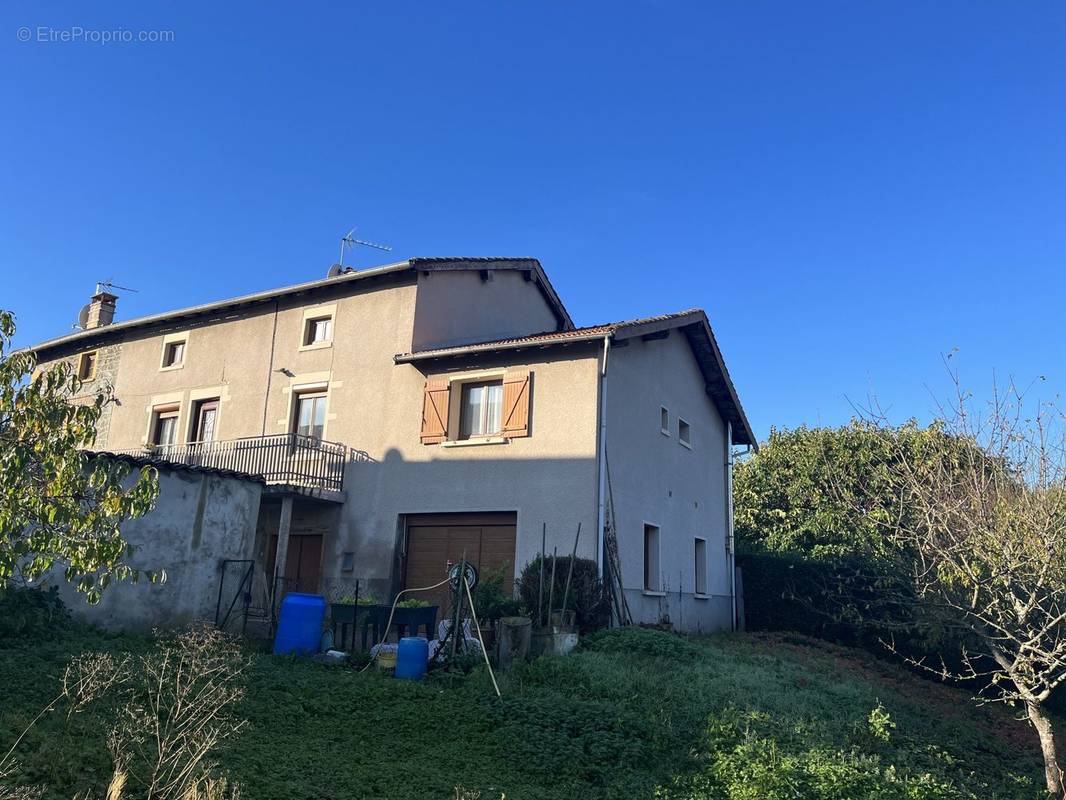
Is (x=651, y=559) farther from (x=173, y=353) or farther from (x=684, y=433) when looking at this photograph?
(x=173, y=353)

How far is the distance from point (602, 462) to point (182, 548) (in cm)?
673

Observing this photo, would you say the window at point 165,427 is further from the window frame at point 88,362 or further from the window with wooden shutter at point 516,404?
the window with wooden shutter at point 516,404

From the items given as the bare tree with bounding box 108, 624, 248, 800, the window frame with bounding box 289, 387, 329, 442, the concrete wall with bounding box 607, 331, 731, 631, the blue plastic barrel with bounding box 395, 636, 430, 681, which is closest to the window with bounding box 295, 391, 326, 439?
the window frame with bounding box 289, 387, 329, 442

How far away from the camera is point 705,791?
24.4 feet

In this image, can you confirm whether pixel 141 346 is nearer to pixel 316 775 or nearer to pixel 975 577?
pixel 316 775

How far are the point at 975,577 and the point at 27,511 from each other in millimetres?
9241

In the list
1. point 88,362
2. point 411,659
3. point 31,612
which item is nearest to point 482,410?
point 411,659

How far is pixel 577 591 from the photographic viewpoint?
13203 millimetres

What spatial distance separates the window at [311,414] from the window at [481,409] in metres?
3.32

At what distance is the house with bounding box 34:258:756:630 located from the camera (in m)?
14.8

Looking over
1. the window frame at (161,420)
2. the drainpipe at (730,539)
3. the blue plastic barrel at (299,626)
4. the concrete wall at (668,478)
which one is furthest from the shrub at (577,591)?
the window frame at (161,420)

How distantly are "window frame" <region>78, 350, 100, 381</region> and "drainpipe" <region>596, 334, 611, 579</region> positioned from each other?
46.5 ft

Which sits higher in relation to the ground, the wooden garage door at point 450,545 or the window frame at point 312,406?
the window frame at point 312,406

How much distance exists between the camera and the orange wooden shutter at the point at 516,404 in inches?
592
